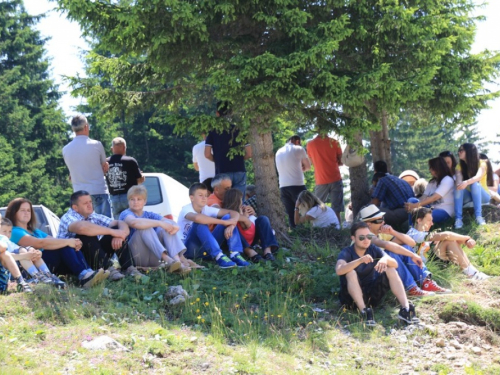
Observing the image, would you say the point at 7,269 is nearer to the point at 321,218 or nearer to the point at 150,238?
the point at 150,238

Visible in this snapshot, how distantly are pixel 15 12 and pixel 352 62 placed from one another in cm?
2959

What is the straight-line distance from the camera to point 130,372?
6.40 m

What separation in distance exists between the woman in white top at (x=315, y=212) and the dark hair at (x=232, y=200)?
2367mm

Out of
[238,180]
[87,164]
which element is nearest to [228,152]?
[238,180]

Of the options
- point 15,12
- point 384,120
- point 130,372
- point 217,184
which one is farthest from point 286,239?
point 15,12

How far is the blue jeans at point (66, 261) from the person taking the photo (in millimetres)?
8867

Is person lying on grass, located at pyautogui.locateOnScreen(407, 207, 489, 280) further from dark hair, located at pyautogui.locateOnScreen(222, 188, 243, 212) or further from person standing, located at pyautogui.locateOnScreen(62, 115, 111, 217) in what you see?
person standing, located at pyautogui.locateOnScreen(62, 115, 111, 217)

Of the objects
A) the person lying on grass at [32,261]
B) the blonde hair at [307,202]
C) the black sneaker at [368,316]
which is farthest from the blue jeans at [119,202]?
the black sneaker at [368,316]

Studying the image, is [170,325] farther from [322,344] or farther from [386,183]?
[386,183]

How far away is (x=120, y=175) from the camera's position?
1138 centimetres

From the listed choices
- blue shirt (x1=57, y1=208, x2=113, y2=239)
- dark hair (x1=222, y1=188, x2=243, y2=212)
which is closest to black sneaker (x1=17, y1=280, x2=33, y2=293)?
blue shirt (x1=57, y1=208, x2=113, y2=239)

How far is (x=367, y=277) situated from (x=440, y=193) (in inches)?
162

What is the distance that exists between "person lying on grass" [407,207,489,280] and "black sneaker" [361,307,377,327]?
1.91 m

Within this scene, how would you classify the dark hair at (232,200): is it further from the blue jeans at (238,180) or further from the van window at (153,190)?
the van window at (153,190)
